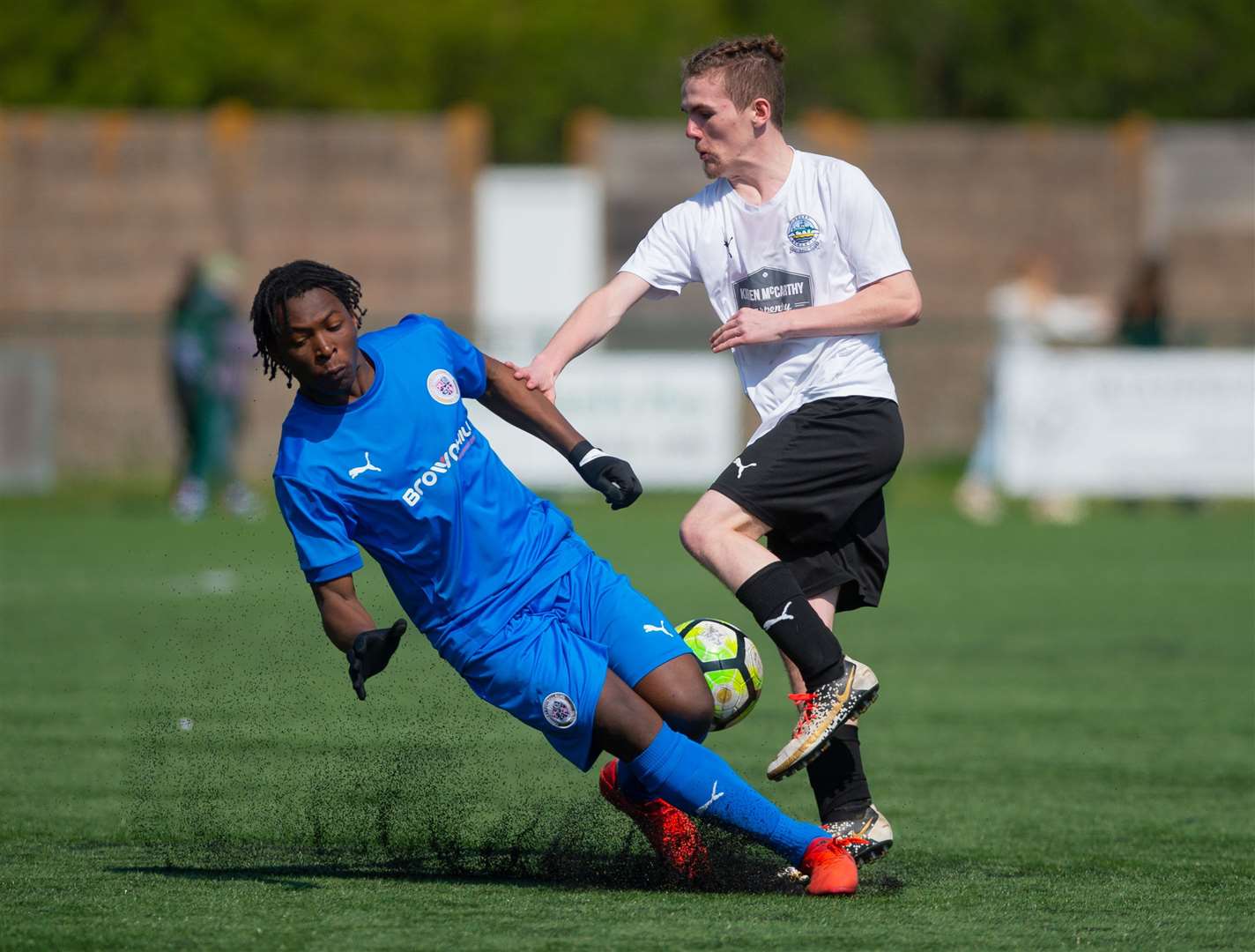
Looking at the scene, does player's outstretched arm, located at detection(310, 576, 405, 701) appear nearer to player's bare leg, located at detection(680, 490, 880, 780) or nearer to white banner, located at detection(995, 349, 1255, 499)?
player's bare leg, located at detection(680, 490, 880, 780)

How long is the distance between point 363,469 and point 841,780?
165 cm

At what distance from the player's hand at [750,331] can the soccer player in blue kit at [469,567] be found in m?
0.47

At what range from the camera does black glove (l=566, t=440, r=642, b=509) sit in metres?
5.27

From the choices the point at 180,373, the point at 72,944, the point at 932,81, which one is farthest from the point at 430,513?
the point at 932,81

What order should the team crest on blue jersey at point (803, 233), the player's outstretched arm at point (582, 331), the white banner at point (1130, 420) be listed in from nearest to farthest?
the team crest on blue jersey at point (803, 233) < the player's outstretched arm at point (582, 331) < the white banner at point (1130, 420)

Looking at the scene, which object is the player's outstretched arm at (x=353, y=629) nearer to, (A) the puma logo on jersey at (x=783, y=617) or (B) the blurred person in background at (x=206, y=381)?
(A) the puma logo on jersey at (x=783, y=617)

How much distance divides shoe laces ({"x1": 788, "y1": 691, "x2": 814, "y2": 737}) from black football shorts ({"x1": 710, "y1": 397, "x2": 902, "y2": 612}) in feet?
1.52

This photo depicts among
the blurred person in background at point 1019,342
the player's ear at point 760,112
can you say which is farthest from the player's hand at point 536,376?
the blurred person in background at point 1019,342

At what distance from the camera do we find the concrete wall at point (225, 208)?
24312 mm

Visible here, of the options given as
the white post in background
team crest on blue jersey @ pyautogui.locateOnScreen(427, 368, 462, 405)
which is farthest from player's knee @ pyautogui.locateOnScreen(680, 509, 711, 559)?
the white post in background

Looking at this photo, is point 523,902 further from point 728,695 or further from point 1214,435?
point 1214,435

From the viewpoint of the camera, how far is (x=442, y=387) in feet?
17.5

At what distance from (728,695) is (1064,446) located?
43.7 ft

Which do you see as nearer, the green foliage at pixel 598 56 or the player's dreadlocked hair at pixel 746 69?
the player's dreadlocked hair at pixel 746 69
